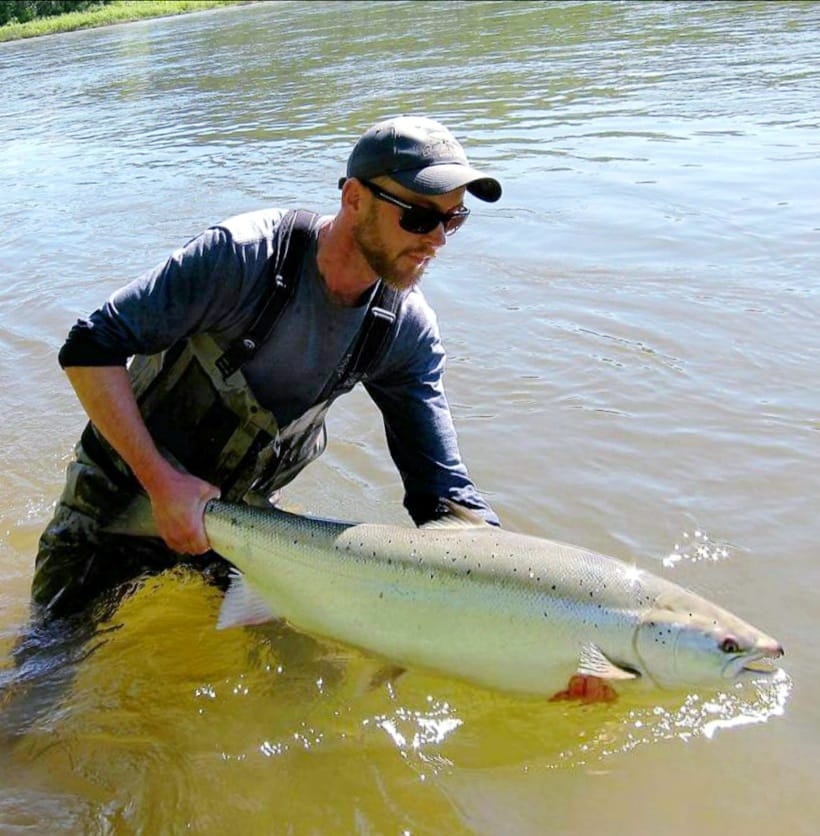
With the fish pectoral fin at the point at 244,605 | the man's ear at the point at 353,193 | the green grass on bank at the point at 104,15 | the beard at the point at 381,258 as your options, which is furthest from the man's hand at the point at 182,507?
the green grass on bank at the point at 104,15

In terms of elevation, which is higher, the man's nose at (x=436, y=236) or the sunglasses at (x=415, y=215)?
the sunglasses at (x=415, y=215)

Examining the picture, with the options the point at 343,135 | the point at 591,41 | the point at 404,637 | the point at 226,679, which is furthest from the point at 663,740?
the point at 591,41

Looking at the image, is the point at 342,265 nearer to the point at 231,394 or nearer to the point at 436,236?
the point at 436,236

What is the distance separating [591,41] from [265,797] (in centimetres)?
2444

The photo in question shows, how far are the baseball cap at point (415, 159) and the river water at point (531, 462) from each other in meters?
1.88

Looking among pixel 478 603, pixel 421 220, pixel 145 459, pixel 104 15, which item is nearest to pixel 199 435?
pixel 145 459

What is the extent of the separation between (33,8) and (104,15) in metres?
9.37

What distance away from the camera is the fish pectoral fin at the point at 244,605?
11.9 ft

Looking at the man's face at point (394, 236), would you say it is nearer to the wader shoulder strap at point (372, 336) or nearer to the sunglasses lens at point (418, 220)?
the sunglasses lens at point (418, 220)

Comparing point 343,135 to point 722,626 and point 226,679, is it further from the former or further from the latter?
point 722,626

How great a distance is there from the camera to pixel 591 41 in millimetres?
24703

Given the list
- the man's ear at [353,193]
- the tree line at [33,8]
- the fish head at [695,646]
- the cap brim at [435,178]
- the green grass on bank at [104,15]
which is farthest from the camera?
the tree line at [33,8]

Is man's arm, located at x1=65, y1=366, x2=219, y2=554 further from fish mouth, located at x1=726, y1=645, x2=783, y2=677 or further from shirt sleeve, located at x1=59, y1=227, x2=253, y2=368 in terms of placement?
fish mouth, located at x1=726, y1=645, x2=783, y2=677

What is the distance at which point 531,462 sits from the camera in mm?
6125
